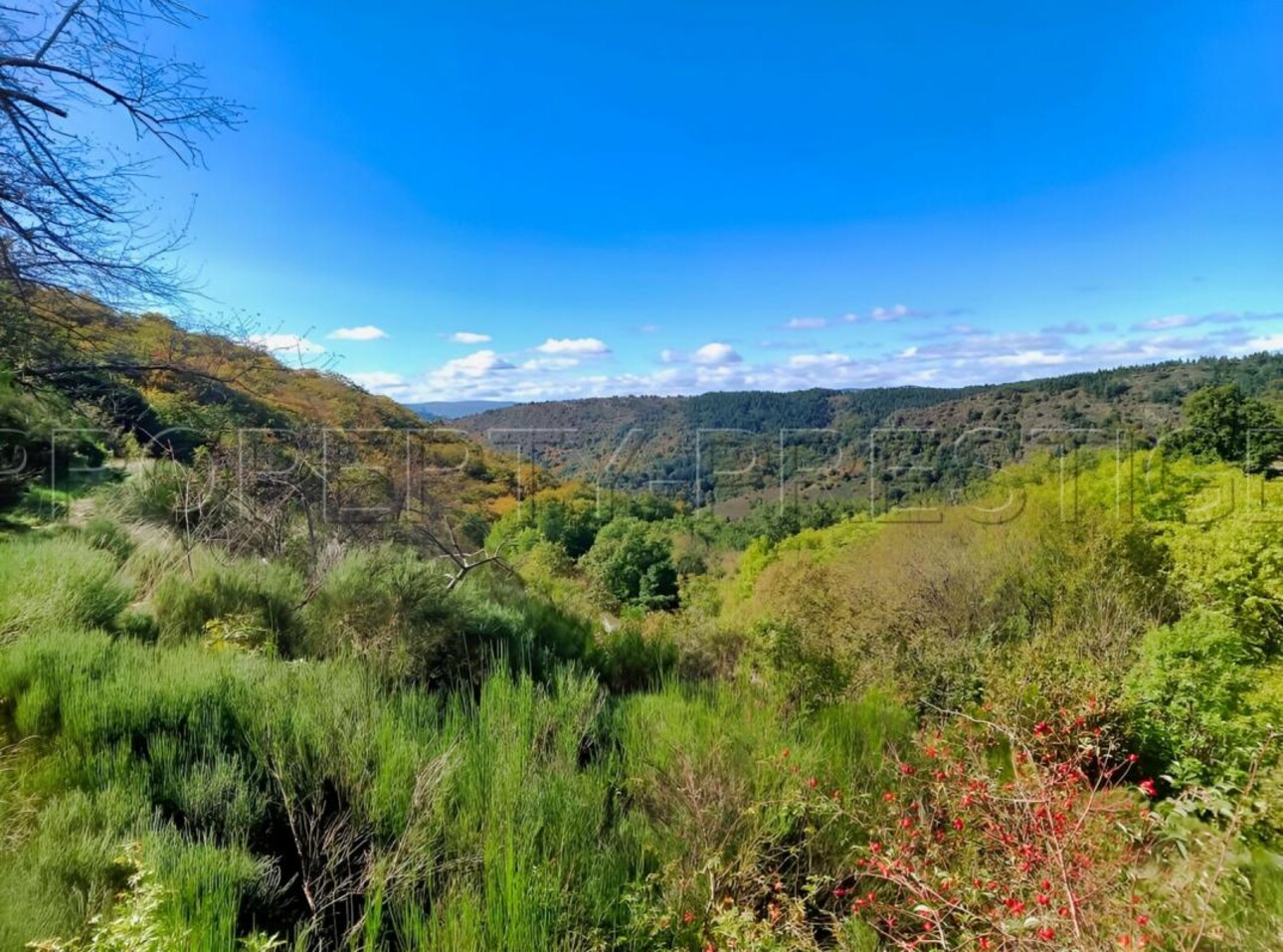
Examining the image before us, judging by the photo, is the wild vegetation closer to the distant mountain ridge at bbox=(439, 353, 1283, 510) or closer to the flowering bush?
the flowering bush

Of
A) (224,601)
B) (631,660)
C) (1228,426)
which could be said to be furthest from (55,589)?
(1228,426)

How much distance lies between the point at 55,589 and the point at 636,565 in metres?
30.3

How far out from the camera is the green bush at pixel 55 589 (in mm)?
2947

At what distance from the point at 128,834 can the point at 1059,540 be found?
14.8m

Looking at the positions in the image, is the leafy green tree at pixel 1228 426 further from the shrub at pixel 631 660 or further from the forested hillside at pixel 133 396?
the forested hillside at pixel 133 396

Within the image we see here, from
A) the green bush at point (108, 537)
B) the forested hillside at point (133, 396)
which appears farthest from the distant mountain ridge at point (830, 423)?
the green bush at point (108, 537)

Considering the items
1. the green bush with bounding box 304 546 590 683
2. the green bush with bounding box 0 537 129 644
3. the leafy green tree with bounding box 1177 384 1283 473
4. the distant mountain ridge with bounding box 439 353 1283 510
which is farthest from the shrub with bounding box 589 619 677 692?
the leafy green tree with bounding box 1177 384 1283 473

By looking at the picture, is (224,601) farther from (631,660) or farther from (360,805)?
(631,660)

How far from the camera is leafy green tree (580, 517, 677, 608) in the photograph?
31062 mm

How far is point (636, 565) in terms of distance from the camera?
33.0 meters

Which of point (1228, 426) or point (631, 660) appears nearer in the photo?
point (631, 660)

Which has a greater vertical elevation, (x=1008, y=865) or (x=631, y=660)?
(x=1008, y=865)

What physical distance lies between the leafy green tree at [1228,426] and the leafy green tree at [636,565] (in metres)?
23.3

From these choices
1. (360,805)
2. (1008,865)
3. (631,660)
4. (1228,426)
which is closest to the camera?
(360,805)
